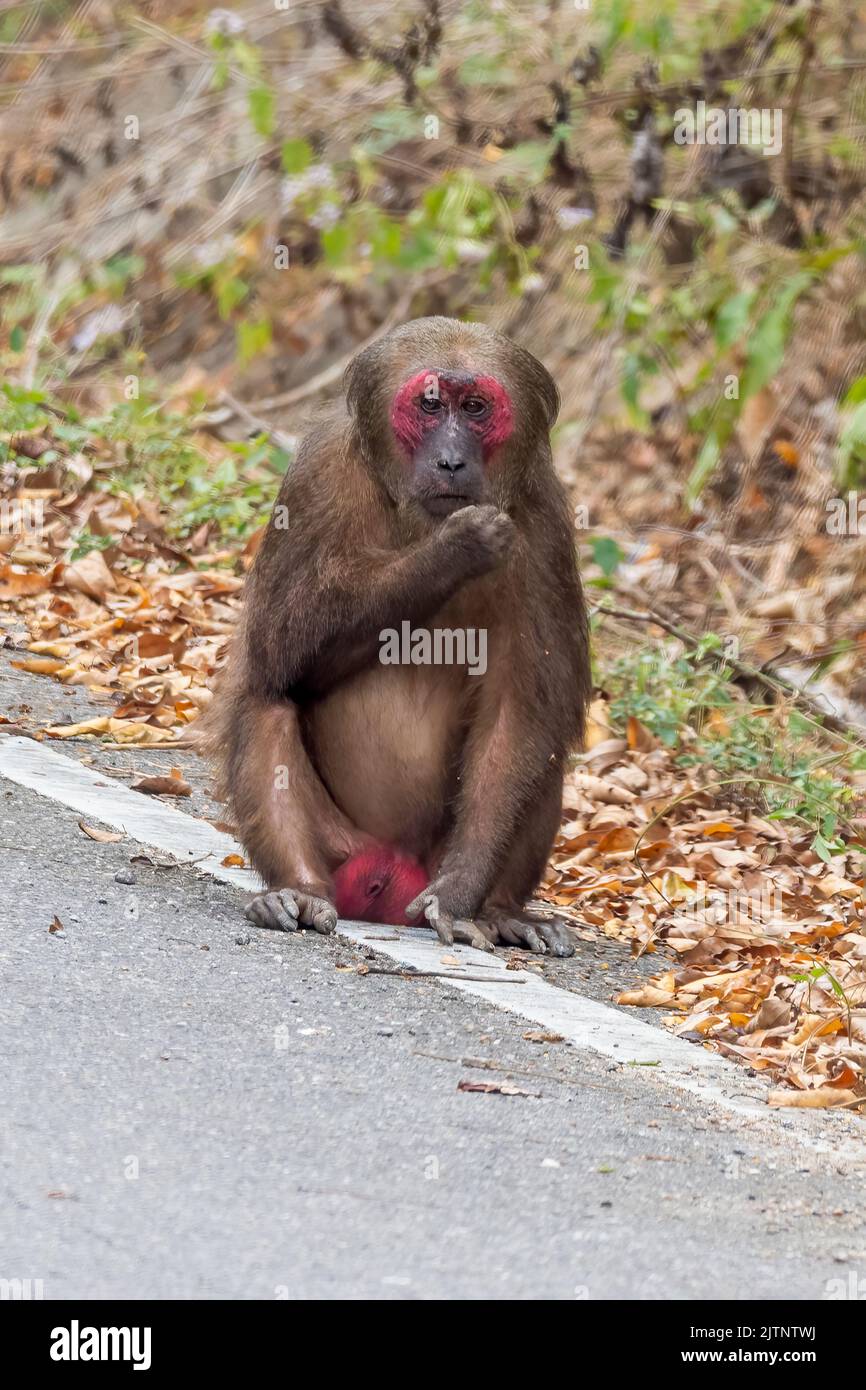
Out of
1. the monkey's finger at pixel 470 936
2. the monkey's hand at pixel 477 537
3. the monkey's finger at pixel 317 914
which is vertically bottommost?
the monkey's finger at pixel 470 936

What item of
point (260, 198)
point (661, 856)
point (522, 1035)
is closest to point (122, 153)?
point (260, 198)

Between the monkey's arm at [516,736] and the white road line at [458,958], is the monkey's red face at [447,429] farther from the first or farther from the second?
the white road line at [458,958]

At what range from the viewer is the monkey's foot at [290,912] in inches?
192

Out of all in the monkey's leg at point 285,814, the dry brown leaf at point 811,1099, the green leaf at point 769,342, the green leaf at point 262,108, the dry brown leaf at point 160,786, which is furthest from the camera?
the green leaf at point 262,108

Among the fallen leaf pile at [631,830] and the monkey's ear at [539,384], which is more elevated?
the monkey's ear at [539,384]

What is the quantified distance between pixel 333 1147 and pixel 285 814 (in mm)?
1863

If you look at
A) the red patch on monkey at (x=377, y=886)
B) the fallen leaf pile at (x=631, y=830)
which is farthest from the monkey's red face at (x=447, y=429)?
the fallen leaf pile at (x=631, y=830)

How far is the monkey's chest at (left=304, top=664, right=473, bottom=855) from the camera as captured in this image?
5.34 metres

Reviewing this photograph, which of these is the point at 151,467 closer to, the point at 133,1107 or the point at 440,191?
the point at 440,191

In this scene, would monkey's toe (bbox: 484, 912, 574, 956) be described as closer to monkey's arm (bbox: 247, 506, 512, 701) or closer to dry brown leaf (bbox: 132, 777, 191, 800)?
monkey's arm (bbox: 247, 506, 512, 701)

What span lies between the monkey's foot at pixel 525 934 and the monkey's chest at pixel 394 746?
12.6 inches

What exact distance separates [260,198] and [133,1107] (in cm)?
1070

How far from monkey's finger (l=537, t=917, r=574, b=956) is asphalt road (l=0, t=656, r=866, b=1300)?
2.36ft

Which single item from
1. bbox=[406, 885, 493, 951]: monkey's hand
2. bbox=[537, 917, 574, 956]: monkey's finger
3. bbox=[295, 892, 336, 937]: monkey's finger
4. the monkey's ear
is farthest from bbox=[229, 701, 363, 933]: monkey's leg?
the monkey's ear
